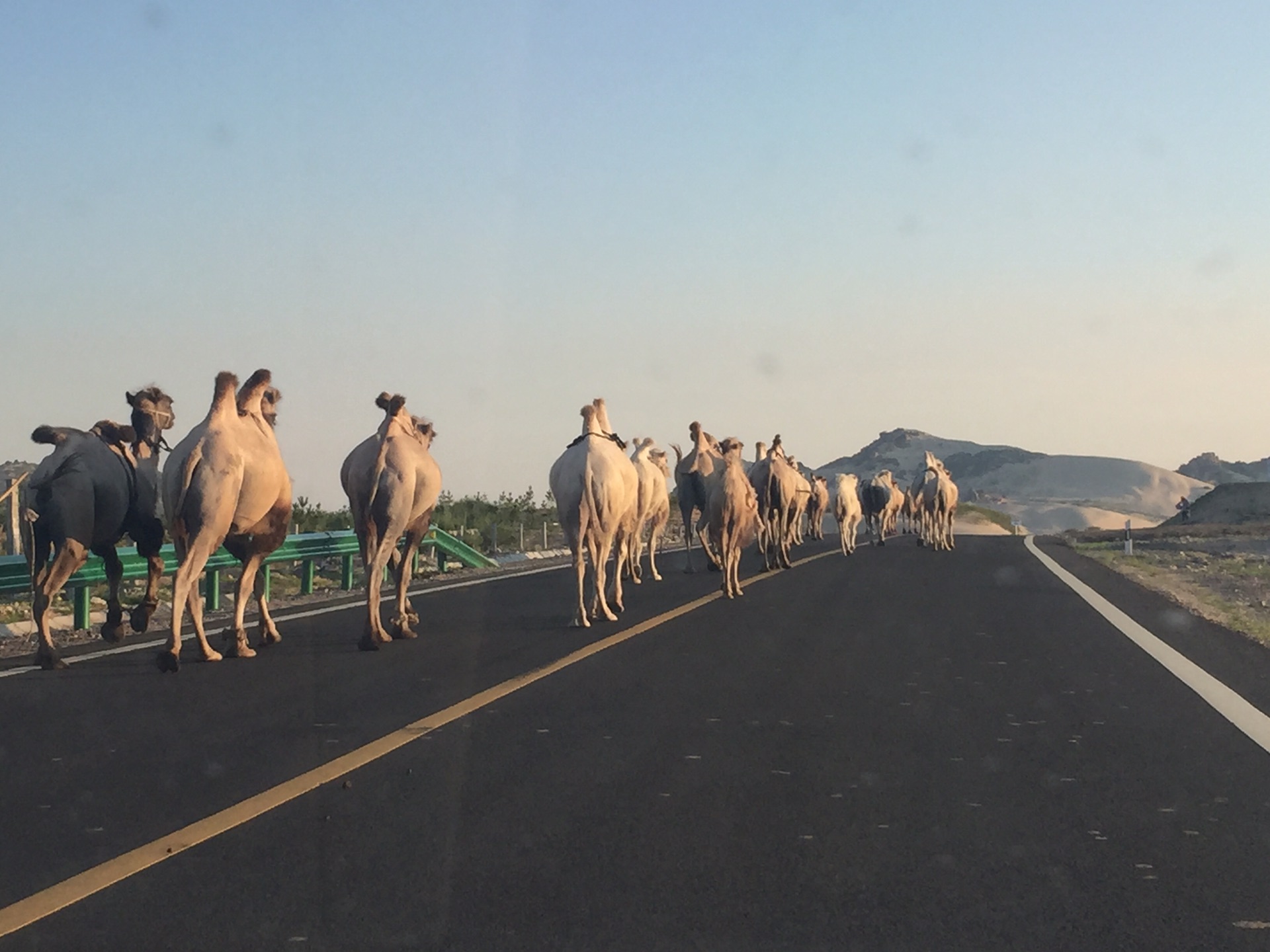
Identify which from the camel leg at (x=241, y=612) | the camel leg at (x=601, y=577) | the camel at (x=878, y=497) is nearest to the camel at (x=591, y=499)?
the camel leg at (x=601, y=577)

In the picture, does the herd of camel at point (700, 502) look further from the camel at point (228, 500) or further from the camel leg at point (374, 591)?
the camel at point (228, 500)

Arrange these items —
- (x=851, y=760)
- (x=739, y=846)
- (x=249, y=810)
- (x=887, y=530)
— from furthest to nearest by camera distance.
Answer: (x=887, y=530) < (x=851, y=760) < (x=249, y=810) < (x=739, y=846)

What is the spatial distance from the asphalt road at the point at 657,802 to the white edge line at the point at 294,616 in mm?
467

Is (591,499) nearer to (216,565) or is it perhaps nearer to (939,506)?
(216,565)

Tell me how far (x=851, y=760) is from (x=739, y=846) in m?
1.97

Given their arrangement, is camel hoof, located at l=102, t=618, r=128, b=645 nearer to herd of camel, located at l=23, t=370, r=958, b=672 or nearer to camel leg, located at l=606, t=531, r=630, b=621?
herd of camel, located at l=23, t=370, r=958, b=672

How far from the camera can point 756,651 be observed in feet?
42.5

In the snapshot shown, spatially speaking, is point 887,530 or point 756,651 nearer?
point 756,651

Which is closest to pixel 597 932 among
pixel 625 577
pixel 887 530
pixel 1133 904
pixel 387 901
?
pixel 387 901

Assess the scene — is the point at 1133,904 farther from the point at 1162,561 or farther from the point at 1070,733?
the point at 1162,561

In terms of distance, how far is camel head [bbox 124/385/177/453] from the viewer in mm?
13727

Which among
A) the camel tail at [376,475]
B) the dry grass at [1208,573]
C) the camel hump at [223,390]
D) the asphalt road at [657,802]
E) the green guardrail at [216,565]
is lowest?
the asphalt road at [657,802]

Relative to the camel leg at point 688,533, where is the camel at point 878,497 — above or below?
above

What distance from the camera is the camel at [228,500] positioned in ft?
39.1
